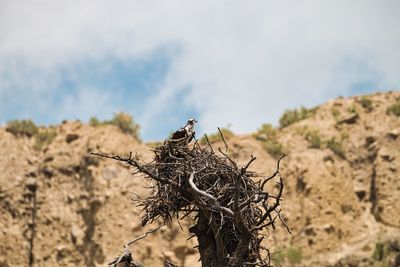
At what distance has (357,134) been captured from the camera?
28.3 m

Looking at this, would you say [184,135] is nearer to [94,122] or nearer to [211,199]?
[211,199]

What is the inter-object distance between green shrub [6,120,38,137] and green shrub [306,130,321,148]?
11368 mm

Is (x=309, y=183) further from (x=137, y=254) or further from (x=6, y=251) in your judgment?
(x=6, y=251)

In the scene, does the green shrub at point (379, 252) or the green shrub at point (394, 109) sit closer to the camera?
the green shrub at point (379, 252)

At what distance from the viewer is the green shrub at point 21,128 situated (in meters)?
27.5

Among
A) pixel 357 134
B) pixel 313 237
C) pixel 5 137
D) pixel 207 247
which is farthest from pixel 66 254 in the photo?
pixel 207 247

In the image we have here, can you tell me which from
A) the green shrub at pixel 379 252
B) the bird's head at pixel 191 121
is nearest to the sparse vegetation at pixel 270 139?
the green shrub at pixel 379 252

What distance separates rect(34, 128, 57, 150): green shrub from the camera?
1065 inches

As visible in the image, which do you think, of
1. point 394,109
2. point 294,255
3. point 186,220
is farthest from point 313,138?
point 186,220

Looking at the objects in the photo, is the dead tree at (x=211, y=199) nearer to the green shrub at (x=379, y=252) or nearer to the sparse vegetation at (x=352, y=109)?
the green shrub at (x=379, y=252)

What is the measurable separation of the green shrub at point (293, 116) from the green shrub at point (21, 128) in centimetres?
1109

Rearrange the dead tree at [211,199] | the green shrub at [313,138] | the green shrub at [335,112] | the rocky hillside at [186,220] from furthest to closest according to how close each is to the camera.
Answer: the green shrub at [335,112], the green shrub at [313,138], the rocky hillside at [186,220], the dead tree at [211,199]

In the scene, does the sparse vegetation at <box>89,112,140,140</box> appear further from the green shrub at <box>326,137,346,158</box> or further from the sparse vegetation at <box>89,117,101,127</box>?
the green shrub at <box>326,137,346,158</box>

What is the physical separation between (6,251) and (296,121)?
45.8 feet
